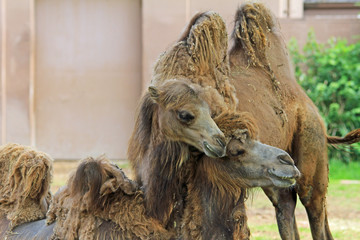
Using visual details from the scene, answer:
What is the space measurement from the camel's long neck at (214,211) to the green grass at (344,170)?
24.9 ft

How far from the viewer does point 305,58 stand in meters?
12.6

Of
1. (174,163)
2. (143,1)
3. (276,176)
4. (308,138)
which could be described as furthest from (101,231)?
(143,1)

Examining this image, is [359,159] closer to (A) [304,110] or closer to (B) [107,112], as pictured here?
(B) [107,112]

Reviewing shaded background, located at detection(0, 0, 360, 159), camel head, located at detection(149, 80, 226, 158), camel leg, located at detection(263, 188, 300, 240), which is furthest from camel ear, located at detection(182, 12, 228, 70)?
shaded background, located at detection(0, 0, 360, 159)

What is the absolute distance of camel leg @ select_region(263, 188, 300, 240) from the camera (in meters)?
5.63

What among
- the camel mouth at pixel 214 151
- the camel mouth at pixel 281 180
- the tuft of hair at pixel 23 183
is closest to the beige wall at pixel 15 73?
the tuft of hair at pixel 23 183

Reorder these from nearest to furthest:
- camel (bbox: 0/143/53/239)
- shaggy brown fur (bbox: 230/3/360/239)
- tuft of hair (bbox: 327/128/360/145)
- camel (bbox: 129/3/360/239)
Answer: camel (bbox: 0/143/53/239)
camel (bbox: 129/3/360/239)
shaggy brown fur (bbox: 230/3/360/239)
tuft of hair (bbox: 327/128/360/145)

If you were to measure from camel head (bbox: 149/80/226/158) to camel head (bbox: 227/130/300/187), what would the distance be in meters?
0.11

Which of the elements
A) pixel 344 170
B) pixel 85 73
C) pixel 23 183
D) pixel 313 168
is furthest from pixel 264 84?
pixel 85 73

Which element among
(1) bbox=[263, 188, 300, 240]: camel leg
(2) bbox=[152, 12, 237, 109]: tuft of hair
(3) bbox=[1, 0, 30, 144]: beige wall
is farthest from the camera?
(3) bbox=[1, 0, 30, 144]: beige wall

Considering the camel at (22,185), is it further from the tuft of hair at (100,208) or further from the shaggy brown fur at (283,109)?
the shaggy brown fur at (283,109)

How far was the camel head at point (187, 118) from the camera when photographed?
3.50 meters

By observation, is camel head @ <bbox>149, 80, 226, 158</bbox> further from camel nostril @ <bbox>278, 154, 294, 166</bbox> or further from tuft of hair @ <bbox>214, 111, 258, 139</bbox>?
camel nostril @ <bbox>278, 154, 294, 166</bbox>

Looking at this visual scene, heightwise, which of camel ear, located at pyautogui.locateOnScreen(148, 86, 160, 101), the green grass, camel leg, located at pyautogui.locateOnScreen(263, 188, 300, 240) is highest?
camel ear, located at pyautogui.locateOnScreen(148, 86, 160, 101)
